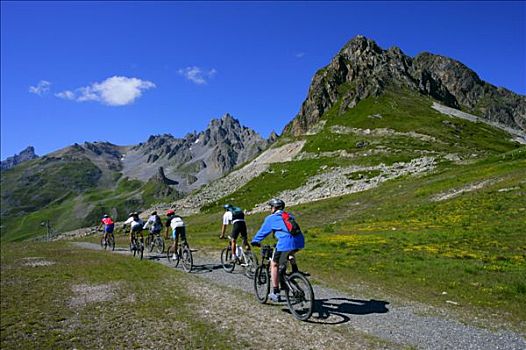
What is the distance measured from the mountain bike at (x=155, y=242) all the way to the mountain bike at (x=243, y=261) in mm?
11209

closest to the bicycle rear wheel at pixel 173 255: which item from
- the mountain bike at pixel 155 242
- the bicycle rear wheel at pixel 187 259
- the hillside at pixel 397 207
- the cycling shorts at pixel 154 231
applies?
the bicycle rear wheel at pixel 187 259

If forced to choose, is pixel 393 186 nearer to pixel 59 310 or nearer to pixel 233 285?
pixel 233 285

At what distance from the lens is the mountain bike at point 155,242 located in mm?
33000

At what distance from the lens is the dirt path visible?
1091 cm

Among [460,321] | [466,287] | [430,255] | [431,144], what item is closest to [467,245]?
[430,255]

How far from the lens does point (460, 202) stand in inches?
1679

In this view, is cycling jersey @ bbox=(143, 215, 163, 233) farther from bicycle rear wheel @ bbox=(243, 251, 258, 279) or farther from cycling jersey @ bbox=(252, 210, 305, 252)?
cycling jersey @ bbox=(252, 210, 305, 252)

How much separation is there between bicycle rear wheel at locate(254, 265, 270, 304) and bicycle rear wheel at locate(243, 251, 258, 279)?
4706 mm

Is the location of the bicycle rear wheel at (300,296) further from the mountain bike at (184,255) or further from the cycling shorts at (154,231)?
the cycling shorts at (154,231)

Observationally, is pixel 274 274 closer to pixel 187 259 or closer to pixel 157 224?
pixel 187 259

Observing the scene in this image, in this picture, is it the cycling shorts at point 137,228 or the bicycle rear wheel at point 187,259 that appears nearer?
the bicycle rear wheel at point 187,259

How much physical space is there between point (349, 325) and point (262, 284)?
4.23 metres

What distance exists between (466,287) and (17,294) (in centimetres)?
2162

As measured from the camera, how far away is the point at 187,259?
24.5 metres
